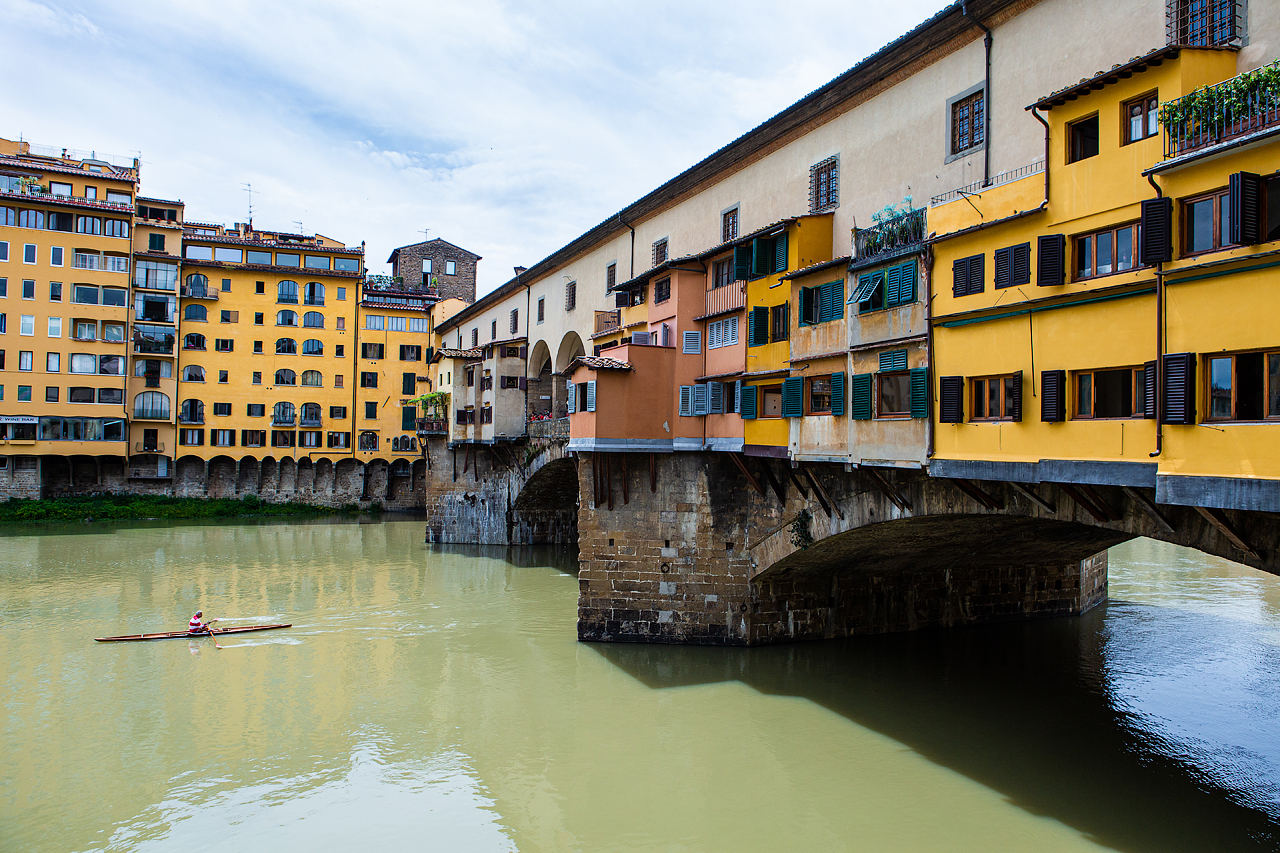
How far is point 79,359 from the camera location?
51250mm

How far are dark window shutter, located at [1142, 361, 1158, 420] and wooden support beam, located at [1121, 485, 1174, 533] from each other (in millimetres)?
1342

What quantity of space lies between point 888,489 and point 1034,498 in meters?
3.10

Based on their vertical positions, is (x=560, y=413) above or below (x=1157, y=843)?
above

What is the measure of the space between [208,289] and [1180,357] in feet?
195

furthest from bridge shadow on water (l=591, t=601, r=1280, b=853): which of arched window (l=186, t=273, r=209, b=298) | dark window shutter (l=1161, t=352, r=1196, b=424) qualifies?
arched window (l=186, t=273, r=209, b=298)

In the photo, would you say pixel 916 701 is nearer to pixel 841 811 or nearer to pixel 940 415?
pixel 841 811

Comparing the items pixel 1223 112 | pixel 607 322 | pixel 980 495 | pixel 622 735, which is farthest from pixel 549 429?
pixel 1223 112

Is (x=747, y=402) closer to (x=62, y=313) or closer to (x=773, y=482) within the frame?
(x=773, y=482)

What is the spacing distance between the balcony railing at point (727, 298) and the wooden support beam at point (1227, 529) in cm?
1134

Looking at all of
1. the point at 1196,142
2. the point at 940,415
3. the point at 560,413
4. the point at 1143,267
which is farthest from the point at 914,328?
the point at 560,413

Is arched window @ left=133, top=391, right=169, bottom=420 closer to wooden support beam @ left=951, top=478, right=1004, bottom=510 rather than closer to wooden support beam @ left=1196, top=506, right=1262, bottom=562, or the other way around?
wooden support beam @ left=951, top=478, right=1004, bottom=510

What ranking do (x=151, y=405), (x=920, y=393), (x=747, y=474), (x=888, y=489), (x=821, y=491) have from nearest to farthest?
(x=920, y=393) → (x=888, y=489) → (x=821, y=491) → (x=747, y=474) → (x=151, y=405)

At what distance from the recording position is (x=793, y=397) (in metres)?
17.5

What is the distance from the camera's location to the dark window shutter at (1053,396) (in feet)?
38.0
